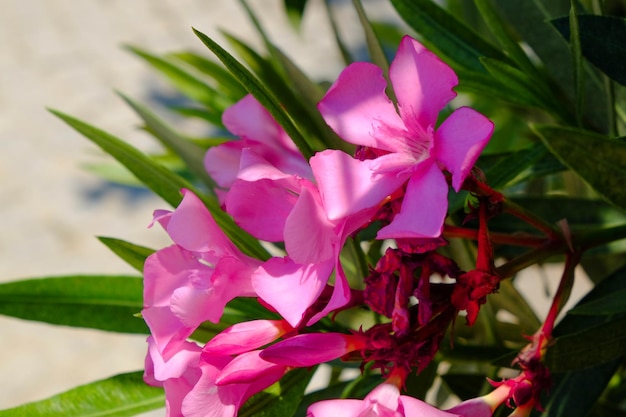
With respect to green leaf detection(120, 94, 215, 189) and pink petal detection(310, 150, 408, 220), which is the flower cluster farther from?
green leaf detection(120, 94, 215, 189)

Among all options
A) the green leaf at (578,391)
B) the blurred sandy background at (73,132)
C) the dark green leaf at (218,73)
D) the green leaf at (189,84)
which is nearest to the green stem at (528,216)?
the green leaf at (578,391)

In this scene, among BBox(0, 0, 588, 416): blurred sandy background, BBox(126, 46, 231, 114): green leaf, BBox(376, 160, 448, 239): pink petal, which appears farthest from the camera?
BBox(0, 0, 588, 416): blurred sandy background

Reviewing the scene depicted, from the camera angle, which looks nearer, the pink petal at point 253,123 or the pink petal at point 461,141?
the pink petal at point 461,141

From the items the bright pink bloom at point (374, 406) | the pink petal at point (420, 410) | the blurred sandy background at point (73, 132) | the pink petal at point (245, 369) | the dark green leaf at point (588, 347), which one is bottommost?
the blurred sandy background at point (73, 132)

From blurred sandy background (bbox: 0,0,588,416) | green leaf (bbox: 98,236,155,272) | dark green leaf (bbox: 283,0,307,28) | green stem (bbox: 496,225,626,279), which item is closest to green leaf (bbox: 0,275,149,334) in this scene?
green leaf (bbox: 98,236,155,272)

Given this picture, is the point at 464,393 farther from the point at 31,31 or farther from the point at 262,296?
the point at 31,31

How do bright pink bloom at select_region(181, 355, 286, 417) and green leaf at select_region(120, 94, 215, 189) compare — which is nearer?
bright pink bloom at select_region(181, 355, 286, 417)

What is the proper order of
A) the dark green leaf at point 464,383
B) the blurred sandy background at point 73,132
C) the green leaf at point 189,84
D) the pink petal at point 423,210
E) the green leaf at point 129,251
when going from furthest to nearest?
the blurred sandy background at point 73,132 → the green leaf at point 189,84 → the dark green leaf at point 464,383 → the green leaf at point 129,251 → the pink petal at point 423,210

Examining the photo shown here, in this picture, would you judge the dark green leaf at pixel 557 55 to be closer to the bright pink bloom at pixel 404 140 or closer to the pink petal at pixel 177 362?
the bright pink bloom at pixel 404 140

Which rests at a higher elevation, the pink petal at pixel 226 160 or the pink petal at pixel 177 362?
the pink petal at pixel 226 160
